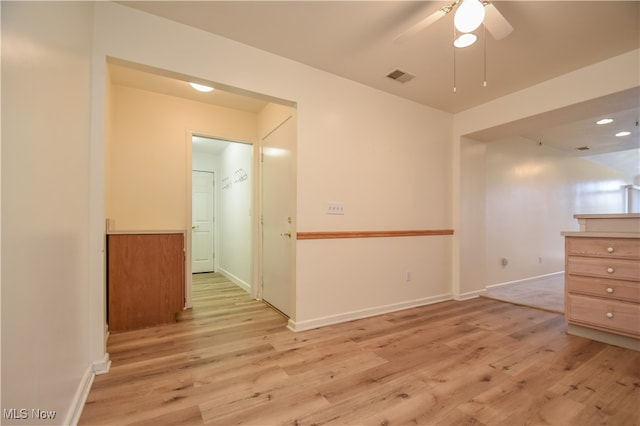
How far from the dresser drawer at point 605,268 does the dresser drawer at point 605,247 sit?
0.05 m

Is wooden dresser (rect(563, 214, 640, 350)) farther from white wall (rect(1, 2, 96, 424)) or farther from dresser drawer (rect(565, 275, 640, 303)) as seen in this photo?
white wall (rect(1, 2, 96, 424))

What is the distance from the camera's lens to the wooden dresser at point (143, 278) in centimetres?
255

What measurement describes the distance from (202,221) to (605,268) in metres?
6.13

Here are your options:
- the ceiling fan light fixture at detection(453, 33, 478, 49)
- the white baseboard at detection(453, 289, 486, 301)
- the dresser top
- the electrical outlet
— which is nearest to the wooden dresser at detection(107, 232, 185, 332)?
the electrical outlet

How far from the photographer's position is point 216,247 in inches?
232

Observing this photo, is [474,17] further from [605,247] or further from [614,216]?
[605,247]

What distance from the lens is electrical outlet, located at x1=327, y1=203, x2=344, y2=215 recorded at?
2832mm

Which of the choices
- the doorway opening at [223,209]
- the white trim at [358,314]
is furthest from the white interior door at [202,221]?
the white trim at [358,314]

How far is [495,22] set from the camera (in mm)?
1722

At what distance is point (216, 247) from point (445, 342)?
4861 millimetres

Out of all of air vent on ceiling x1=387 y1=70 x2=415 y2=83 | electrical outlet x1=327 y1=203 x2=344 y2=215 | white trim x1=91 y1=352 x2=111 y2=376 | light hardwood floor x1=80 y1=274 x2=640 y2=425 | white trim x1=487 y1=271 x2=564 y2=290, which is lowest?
white trim x1=487 y1=271 x2=564 y2=290

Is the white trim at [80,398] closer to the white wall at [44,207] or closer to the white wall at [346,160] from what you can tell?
the white wall at [44,207]

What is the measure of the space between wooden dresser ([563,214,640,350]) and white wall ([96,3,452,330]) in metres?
1.36

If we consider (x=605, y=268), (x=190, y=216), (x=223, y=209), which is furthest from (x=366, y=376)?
(x=223, y=209)
